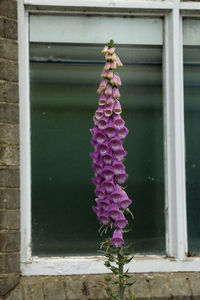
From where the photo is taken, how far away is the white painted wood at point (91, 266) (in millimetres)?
4555

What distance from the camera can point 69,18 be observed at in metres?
4.82

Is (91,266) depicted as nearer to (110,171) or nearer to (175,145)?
(175,145)

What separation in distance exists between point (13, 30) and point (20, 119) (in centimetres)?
63

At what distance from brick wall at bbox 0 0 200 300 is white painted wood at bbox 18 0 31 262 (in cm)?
10

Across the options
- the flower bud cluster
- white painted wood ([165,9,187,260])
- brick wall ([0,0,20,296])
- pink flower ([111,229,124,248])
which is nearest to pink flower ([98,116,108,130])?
the flower bud cluster

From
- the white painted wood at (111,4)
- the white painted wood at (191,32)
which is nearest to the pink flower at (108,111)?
the white painted wood at (111,4)

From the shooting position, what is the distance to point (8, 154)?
444 cm

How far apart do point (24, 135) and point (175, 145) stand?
1.11m

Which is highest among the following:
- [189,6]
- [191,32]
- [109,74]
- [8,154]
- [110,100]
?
[189,6]

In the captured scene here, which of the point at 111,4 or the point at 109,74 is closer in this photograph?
the point at 109,74

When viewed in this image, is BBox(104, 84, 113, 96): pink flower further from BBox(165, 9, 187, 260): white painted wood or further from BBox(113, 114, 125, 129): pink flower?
BBox(165, 9, 187, 260): white painted wood

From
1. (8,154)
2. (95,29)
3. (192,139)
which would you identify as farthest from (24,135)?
(192,139)

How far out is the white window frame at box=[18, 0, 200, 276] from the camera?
15.1ft

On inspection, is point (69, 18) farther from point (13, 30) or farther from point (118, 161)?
point (118, 161)
